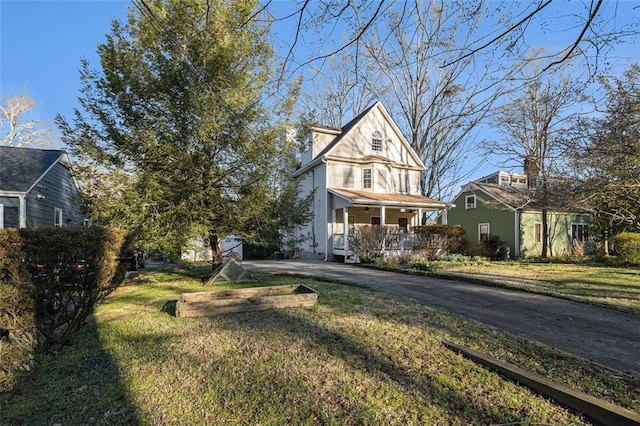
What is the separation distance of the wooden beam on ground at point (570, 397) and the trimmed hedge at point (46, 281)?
465cm

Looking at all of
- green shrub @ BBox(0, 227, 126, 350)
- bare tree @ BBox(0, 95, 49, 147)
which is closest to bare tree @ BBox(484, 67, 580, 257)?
green shrub @ BBox(0, 227, 126, 350)

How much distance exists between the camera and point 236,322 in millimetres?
4898

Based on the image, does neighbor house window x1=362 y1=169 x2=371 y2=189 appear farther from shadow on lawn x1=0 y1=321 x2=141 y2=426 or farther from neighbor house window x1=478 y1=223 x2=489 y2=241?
shadow on lawn x1=0 y1=321 x2=141 y2=426

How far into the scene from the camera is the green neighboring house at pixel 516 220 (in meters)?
20.7

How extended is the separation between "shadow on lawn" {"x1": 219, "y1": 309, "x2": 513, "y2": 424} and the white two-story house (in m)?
11.6

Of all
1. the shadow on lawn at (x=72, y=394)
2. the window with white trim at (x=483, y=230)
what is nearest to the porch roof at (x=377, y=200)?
the window with white trim at (x=483, y=230)

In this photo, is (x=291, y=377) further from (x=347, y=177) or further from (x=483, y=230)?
(x=483, y=230)

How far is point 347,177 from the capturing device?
61.4ft

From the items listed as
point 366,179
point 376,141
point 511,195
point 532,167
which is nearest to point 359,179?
point 366,179

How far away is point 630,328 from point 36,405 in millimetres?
7275

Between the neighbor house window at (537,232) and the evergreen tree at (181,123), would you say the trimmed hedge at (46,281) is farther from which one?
the neighbor house window at (537,232)

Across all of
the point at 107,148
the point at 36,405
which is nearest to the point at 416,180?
the point at 107,148

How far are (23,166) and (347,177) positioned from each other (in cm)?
1459

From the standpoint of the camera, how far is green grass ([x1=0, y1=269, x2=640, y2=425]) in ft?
8.29
